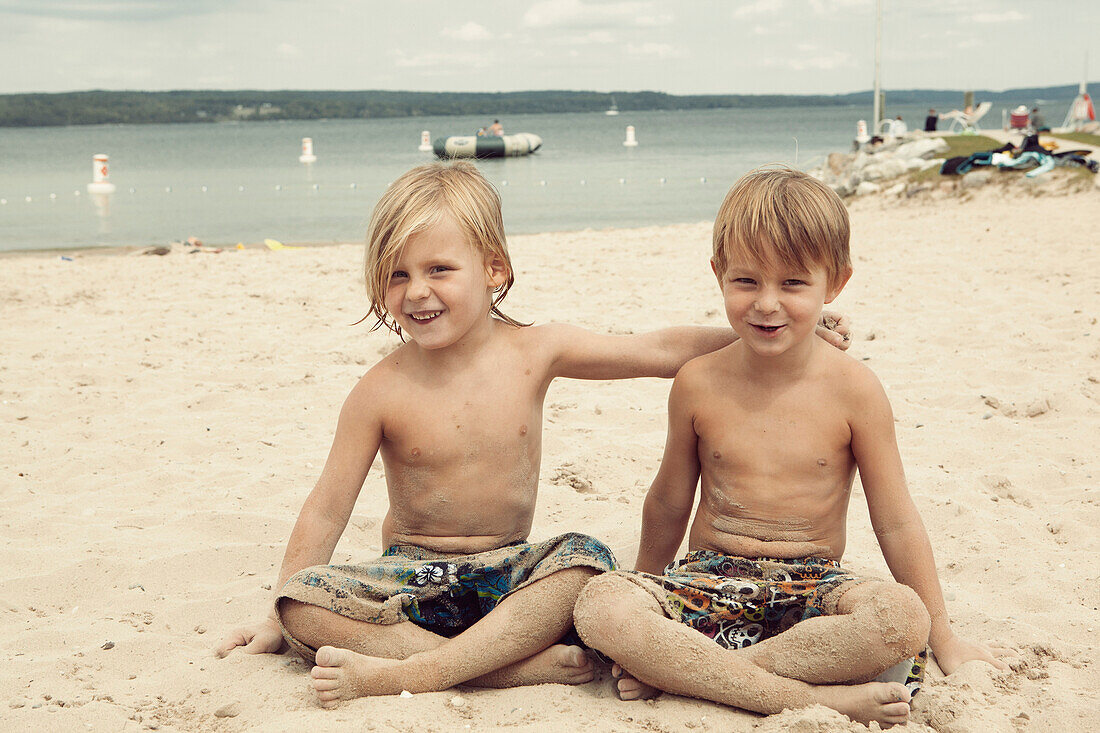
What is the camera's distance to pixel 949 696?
2.16 metres

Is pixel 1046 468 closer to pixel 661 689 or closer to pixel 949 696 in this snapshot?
pixel 949 696

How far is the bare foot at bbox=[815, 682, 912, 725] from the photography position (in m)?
2.02

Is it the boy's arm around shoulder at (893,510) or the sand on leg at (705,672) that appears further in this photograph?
the boy's arm around shoulder at (893,510)

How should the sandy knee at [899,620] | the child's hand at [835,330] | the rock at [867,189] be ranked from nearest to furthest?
the sandy knee at [899,620]
the child's hand at [835,330]
the rock at [867,189]

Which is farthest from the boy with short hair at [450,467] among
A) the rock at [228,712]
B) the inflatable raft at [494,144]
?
the inflatable raft at [494,144]

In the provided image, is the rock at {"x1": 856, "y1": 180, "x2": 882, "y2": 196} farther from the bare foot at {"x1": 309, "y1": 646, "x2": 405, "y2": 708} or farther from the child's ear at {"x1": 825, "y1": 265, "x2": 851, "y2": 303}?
the bare foot at {"x1": 309, "y1": 646, "x2": 405, "y2": 708}

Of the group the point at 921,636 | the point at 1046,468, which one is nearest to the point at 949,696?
the point at 921,636

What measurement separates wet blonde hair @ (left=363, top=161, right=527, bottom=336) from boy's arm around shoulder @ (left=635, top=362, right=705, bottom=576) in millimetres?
570

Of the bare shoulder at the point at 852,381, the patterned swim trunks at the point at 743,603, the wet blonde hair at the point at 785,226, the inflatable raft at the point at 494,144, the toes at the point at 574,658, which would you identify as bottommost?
the toes at the point at 574,658

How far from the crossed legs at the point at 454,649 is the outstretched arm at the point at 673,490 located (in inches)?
18.0

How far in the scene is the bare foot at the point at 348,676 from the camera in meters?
2.15

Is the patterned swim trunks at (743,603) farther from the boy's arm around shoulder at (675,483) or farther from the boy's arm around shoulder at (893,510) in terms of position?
the boy's arm around shoulder at (675,483)

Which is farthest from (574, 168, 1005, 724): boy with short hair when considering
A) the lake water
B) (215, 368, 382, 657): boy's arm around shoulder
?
the lake water

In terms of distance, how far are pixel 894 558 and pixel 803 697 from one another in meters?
0.53
